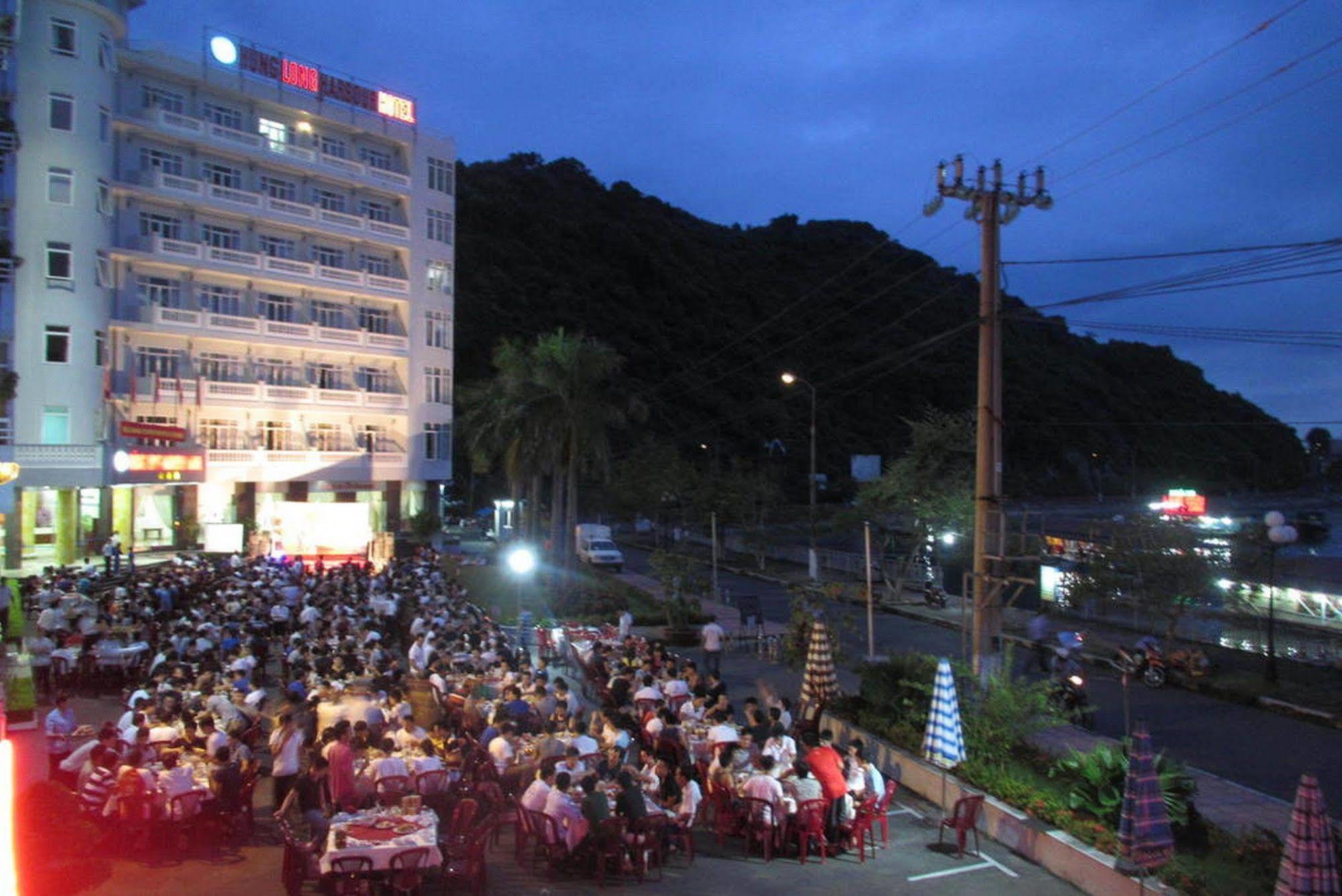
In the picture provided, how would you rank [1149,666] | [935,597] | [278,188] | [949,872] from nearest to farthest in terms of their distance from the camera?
[949,872]
[1149,666]
[935,597]
[278,188]

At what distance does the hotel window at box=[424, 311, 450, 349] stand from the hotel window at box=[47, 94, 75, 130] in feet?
55.5

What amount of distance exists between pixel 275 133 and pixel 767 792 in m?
43.0

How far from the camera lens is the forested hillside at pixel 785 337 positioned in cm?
8138

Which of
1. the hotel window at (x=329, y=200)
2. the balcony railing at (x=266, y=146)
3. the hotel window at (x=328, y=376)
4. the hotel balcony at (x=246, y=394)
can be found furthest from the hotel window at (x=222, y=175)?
the hotel balcony at (x=246, y=394)

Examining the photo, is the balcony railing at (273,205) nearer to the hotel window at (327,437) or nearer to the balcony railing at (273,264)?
the balcony railing at (273,264)

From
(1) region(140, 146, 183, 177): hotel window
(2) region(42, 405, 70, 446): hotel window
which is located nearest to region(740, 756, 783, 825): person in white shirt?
(2) region(42, 405, 70, 446): hotel window

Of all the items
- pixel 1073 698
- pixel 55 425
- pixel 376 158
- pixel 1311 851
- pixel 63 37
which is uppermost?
pixel 63 37

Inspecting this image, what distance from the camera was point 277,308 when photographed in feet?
145

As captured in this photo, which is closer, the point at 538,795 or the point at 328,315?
the point at 538,795

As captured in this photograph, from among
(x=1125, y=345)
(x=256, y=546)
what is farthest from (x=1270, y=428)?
(x=256, y=546)

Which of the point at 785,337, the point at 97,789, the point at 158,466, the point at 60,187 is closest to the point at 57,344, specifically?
the point at 158,466

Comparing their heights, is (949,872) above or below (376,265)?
below

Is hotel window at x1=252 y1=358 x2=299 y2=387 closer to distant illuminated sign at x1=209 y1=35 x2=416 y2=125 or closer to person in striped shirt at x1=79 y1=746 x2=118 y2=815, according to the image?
distant illuminated sign at x1=209 y1=35 x2=416 y2=125

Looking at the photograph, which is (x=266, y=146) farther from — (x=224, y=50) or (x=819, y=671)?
(x=819, y=671)
